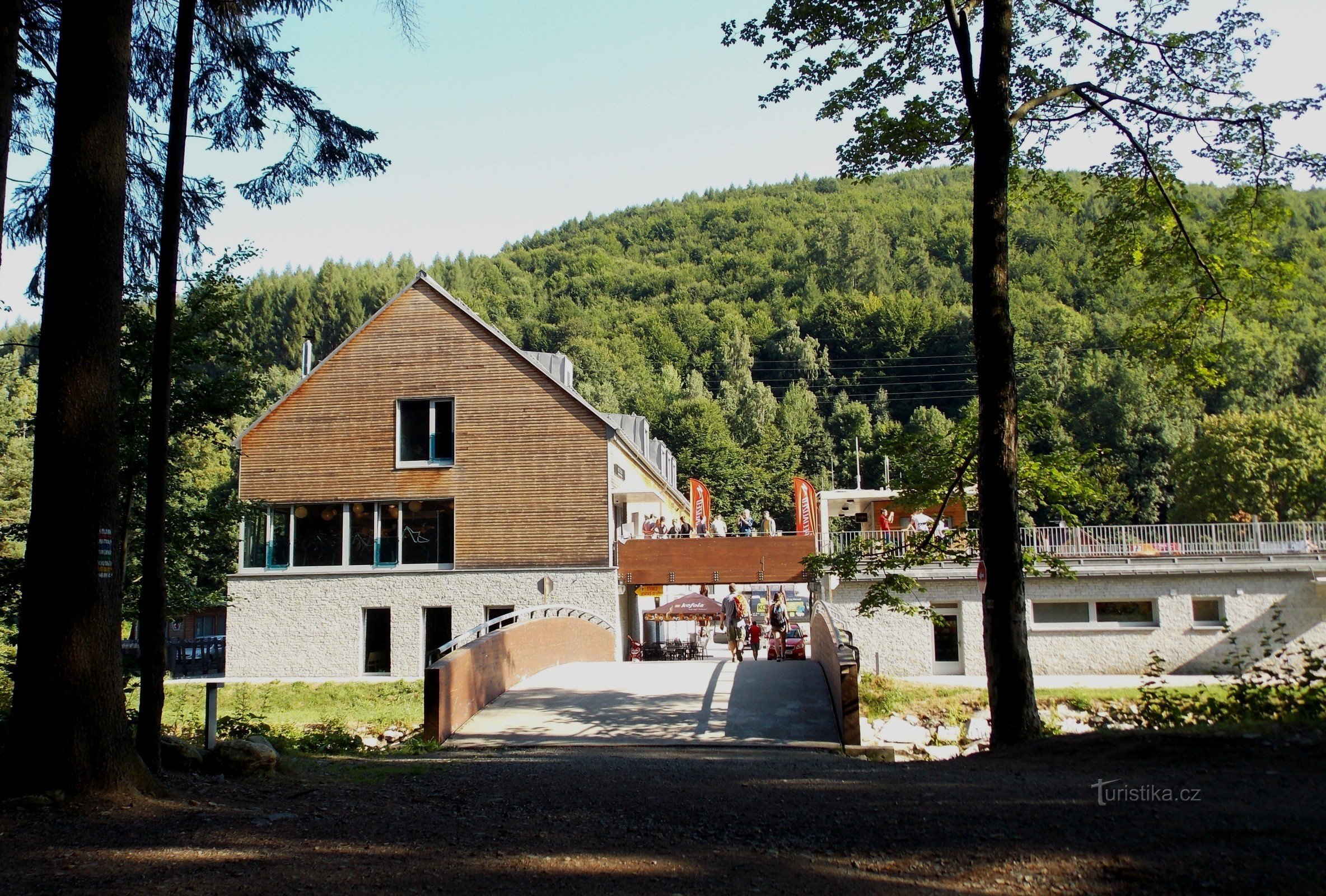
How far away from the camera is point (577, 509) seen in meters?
30.7

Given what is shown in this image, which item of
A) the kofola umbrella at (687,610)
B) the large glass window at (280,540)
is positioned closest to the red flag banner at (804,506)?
the kofola umbrella at (687,610)

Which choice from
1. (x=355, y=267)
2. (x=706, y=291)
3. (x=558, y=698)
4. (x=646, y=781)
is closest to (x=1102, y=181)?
(x=646, y=781)

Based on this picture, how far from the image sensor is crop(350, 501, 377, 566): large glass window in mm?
31734

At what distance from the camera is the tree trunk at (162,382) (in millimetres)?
9672

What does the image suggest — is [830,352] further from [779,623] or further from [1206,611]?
[779,623]

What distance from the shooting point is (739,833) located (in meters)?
6.12

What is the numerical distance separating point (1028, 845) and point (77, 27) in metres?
7.77

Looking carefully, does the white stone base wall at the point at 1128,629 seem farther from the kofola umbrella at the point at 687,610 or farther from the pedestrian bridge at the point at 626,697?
the pedestrian bridge at the point at 626,697

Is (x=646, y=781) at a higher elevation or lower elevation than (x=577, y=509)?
lower

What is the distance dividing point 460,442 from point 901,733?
16471 millimetres

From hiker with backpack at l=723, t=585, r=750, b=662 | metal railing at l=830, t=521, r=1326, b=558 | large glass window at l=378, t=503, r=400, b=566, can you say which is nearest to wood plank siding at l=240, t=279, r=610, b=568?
large glass window at l=378, t=503, r=400, b=566

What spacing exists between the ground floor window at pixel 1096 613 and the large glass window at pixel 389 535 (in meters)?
19.5

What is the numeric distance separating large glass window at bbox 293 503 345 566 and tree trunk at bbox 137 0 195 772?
73.8ft

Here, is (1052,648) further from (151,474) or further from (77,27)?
(77,27)
